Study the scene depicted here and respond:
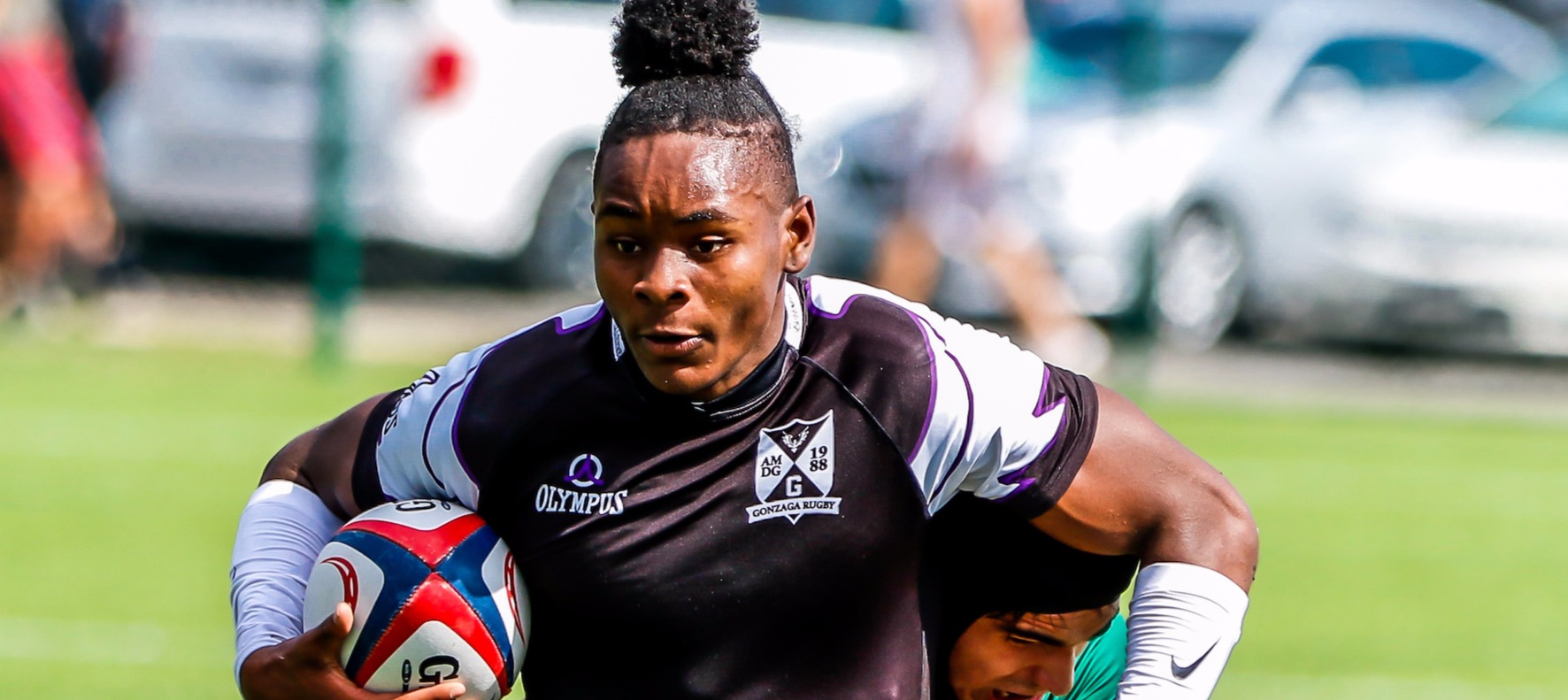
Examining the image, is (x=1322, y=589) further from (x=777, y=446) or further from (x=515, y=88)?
(x=515, y=88)

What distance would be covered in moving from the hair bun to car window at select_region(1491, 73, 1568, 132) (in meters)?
9.81

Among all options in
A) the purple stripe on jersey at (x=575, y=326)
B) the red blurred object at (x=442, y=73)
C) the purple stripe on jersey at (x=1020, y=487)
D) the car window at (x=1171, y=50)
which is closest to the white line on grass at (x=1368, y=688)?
the purple stripe on jersey at (x=1020, y=487)

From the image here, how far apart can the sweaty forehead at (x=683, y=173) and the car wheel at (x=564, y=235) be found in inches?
348

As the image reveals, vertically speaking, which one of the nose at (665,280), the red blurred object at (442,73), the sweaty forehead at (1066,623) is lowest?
the red blurred object at (442,73)

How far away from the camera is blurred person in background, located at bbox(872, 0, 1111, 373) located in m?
11.1

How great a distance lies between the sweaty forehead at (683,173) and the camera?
322 cm

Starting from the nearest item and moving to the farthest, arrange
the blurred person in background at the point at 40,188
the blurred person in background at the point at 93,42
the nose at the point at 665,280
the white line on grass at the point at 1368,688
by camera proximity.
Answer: the nose at the point at 665,280 < the white line on grass at the point at 1368,688 < the blurred person in background at the point at 40,188 < the blurred person in background at the point at 93,42

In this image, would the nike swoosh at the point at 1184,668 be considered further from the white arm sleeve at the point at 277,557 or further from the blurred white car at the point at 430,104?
the blurred white car at the point at 430,104

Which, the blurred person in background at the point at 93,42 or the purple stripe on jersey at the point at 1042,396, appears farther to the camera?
the blurred person in background at the point at 93,42

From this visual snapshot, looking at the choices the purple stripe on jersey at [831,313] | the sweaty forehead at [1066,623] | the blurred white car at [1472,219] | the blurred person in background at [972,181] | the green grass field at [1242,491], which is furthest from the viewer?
the blurred white car at [1472,219]

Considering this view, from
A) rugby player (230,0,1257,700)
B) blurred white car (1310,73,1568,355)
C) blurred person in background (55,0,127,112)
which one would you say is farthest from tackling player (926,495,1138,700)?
blurred person in background (55,0,127,112)

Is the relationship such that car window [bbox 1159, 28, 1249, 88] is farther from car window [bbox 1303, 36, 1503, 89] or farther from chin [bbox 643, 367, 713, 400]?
chin [bbox 643, 367, 713, 400]

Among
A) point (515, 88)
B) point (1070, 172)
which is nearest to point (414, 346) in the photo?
point (515, 88)

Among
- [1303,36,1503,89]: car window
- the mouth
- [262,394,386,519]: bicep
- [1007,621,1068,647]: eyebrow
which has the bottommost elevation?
[1303,36,1503,89]: car window
